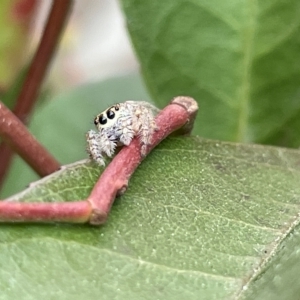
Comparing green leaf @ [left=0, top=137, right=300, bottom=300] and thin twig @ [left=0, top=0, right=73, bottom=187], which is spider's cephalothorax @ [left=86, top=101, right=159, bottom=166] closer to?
green leaf @ [left=0, top=137, right=300, bottom=300]

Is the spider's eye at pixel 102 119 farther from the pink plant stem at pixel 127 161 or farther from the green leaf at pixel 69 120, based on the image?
the green leaf at pixel 69 120

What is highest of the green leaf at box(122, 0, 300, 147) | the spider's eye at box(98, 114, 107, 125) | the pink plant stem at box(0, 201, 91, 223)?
the green leaf at box(122, 0, 300, 147)

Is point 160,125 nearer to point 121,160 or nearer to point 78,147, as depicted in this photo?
point 121,160

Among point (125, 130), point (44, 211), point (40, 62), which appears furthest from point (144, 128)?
point (40, 62)

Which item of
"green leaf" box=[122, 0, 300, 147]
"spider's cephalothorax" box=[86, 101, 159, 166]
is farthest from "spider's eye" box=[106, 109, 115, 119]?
"green leaf" box=[122, 0, 300, 147]

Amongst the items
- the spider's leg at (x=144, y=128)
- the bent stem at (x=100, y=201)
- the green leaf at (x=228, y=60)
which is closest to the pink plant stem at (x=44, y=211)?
the bent stem at (x=100, y=201)

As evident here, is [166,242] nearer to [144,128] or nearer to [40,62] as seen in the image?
[144,128]

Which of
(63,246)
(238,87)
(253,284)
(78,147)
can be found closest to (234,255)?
(253,284)
